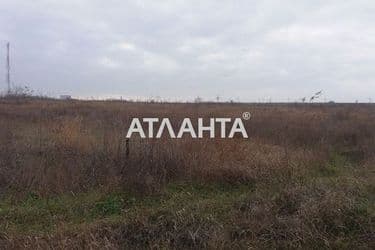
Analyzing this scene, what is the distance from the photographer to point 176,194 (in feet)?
23.0

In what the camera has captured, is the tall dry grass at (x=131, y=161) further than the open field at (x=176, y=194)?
Yes

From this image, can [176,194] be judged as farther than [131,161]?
No

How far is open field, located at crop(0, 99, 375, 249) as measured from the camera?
5492mm

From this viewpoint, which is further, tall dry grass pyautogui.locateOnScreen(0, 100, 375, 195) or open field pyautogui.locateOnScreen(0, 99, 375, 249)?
tall dry grass pyautogui.locateOnScreen(0, 100, 375, 195)

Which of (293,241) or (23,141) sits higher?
(23,141)

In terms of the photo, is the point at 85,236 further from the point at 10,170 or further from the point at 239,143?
the point at 239,143

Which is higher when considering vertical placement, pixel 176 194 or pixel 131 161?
pixel 131 161

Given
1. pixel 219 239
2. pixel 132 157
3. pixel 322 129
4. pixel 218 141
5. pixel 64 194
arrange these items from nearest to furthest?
pixel 219 239
pixel 64 194
pixel 132 157
pixel 218 141
pixel 322 129

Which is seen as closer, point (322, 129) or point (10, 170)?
point (10, 170)

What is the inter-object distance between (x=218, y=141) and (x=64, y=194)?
2.75 meters

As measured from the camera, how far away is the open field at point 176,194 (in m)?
5.49

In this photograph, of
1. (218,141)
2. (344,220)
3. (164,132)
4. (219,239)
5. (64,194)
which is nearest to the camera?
(219,239)

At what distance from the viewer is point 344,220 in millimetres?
5871

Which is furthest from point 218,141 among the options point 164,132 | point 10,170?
point 10,170
